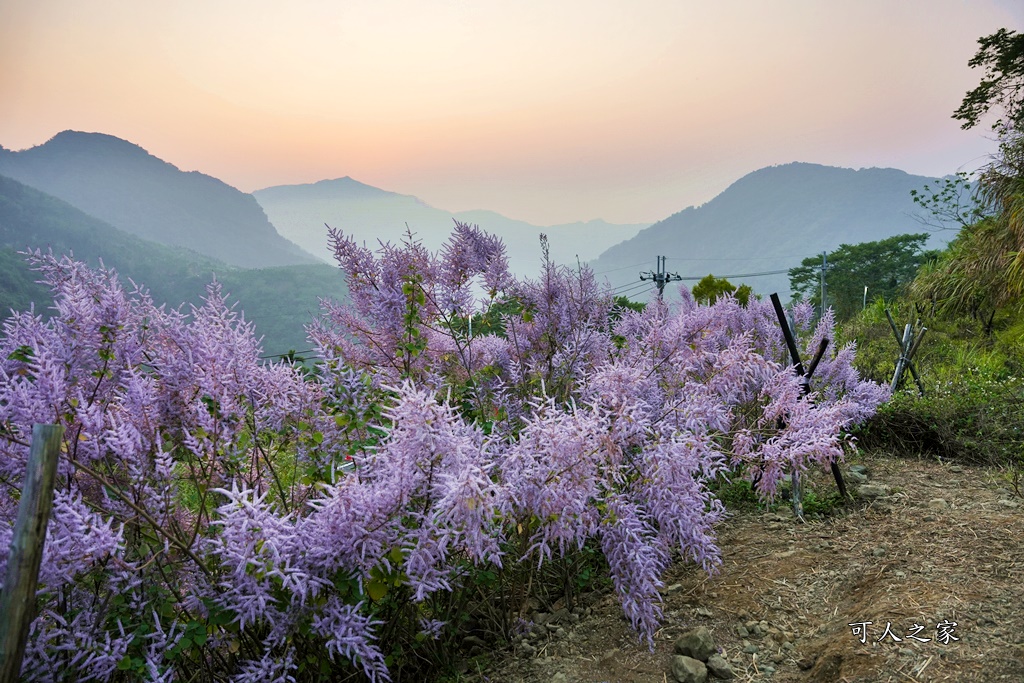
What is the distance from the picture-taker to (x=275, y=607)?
1934 mm

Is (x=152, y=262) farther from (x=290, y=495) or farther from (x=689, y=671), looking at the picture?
(x=689, y=671)

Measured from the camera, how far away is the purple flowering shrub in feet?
6.09

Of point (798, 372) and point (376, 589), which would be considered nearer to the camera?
point (376, 589)

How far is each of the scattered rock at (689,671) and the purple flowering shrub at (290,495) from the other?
0.20 metres

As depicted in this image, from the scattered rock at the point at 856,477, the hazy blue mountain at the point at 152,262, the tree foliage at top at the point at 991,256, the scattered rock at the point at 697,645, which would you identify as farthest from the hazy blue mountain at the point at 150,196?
the scattered rock at the point at 697,645

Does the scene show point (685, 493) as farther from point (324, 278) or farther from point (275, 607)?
point (324, 278)

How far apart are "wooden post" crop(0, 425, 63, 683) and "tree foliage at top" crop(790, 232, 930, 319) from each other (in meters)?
55.6

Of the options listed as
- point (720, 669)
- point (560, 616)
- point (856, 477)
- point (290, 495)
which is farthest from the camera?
point (856, 477)

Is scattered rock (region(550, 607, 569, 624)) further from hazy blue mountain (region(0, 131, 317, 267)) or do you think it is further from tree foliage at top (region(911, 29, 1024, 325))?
hazy blue mountain (region(0, 131, 317, 267))

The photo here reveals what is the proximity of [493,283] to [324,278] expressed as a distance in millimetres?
84578

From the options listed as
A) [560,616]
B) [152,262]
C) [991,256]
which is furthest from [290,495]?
[152,262]

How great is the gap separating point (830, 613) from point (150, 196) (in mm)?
177780

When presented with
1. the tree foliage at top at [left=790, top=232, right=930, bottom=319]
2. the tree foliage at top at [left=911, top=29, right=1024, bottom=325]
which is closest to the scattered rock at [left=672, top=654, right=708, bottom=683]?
the tree foliage at top at [left=911, top=29, right=1024, bottom=325]

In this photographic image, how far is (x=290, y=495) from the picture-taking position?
7.89ft
